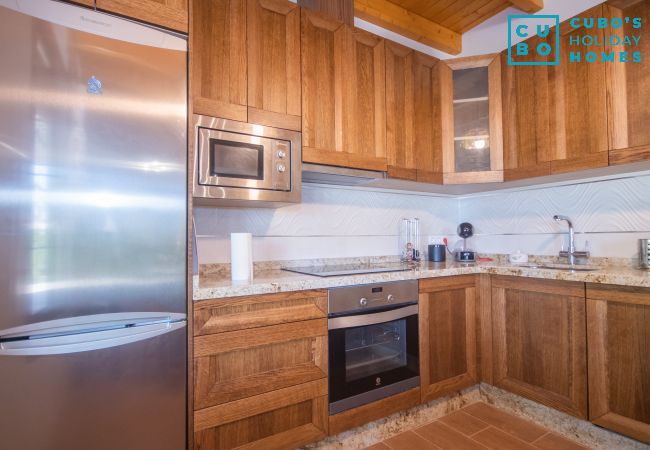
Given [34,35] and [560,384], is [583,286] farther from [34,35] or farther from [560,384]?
[34,35]

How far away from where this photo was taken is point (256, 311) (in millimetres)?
1334

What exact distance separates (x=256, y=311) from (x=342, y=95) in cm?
127

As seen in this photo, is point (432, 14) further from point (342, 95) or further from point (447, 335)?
point (447, 335)

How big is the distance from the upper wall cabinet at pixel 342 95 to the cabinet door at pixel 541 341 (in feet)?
3.67

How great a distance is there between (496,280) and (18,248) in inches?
88.9

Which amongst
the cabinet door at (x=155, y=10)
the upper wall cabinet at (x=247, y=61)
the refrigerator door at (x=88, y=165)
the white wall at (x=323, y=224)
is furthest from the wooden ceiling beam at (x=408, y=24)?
the refrigerator door at (x=88, y=165)

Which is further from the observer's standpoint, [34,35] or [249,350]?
[249,350]

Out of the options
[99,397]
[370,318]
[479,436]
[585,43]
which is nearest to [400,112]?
[585,43]

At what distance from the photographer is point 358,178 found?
1.98 metres

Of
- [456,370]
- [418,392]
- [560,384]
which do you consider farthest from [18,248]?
[560,384]

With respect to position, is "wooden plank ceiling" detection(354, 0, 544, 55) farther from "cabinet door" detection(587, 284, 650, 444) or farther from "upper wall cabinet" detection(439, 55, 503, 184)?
"cabinet door" detection(587, 284, 650, 444)

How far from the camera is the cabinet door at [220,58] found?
1.43 m

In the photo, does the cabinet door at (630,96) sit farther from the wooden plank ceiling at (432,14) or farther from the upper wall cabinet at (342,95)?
the upper wall cabinet at (342,95)

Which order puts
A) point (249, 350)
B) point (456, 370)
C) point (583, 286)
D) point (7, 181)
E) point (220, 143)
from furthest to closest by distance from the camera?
point (456, 370), point (583, 286), point (220, 143), point (249, 350), point (7, 181)
